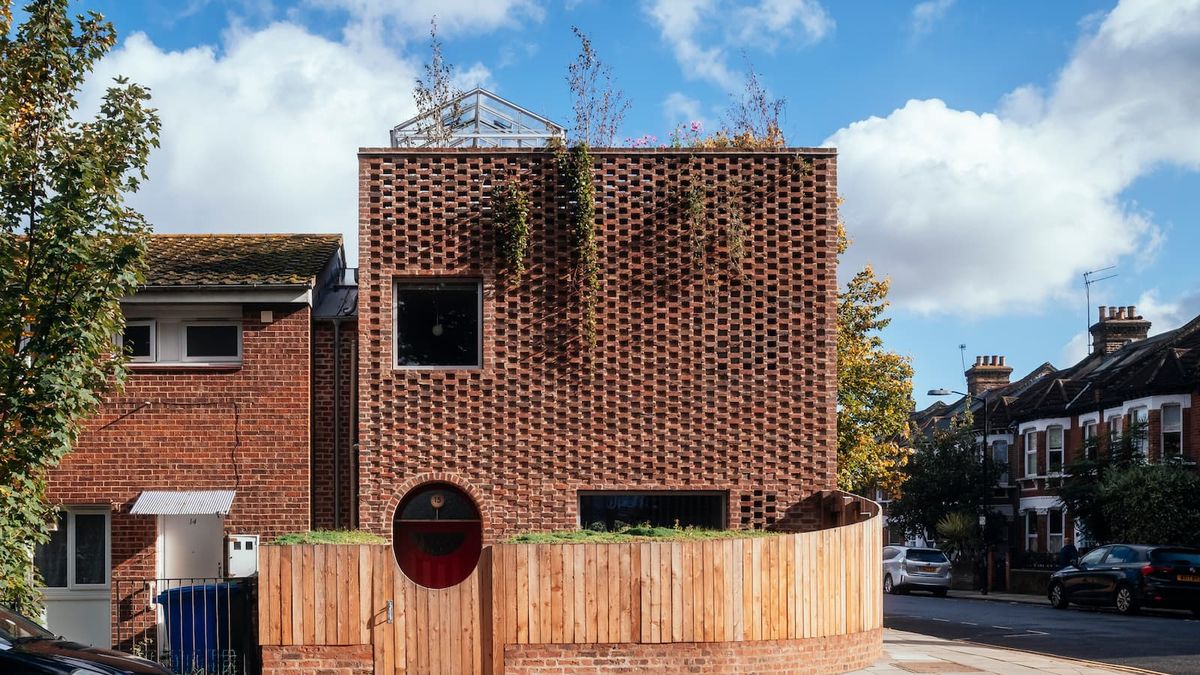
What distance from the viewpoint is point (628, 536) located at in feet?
52.5

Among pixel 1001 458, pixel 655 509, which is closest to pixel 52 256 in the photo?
pixel 655 509

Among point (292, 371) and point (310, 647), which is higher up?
point (292, 371)

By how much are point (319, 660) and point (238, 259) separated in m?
7.29

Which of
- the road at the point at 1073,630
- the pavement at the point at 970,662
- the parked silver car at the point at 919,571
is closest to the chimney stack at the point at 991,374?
the parked silver car at the point at 919,571

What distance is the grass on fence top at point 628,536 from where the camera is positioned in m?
15.5

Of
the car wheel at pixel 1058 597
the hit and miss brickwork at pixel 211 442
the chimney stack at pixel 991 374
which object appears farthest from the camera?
the chimney stack at pixel 991 374

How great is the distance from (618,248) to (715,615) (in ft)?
19.9

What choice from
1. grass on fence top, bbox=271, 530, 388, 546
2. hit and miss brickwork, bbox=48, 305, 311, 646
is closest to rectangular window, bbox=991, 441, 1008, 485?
hit and miss brickwork, bbox=48, 305, 311, 646

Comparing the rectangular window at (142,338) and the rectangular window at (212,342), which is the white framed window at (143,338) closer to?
the rectangular window at (142,338)

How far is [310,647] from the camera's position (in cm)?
1488

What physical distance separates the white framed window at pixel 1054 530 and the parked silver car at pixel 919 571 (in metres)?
6.08

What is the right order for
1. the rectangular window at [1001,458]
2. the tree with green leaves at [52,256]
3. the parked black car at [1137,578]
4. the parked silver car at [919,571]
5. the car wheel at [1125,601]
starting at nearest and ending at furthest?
the tree with green leaves at [52,256], the parked black car at [1137,578], the car wheel at [1125,601], the parked silver car at [919,571], the rectangular window at [1001,458]

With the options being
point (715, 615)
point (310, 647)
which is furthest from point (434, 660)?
point (715, 615)

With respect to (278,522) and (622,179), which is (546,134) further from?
(278,522)
